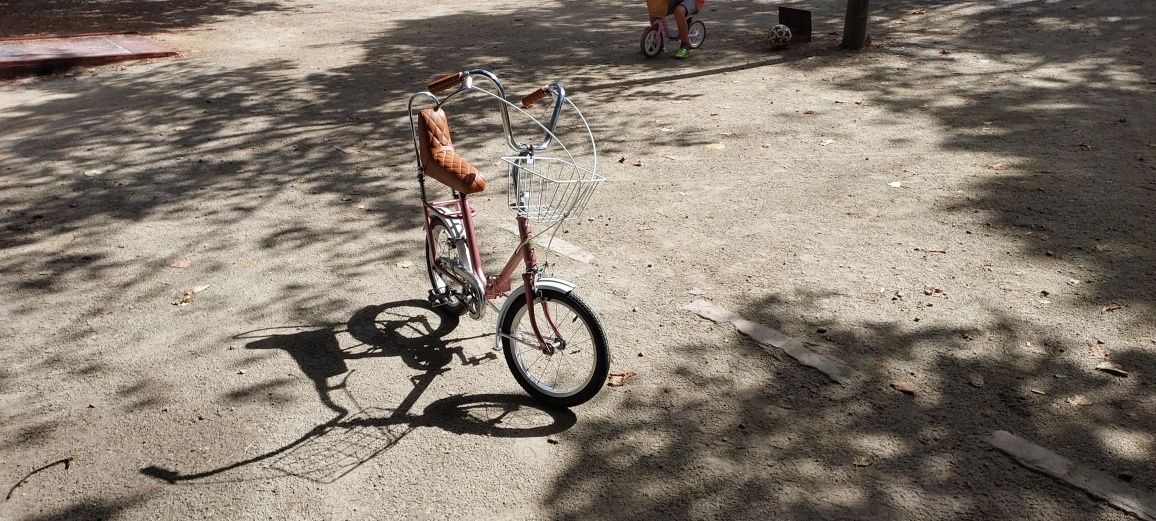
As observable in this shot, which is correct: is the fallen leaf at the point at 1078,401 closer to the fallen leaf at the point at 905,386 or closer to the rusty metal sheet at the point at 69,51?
the fallen leaf at the point at 905,386

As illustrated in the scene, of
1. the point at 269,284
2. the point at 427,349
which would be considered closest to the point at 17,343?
the point at 269,284

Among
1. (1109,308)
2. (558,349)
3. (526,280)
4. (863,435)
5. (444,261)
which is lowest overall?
(863,435)

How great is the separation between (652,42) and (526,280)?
6.90m

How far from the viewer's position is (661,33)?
32.7 ft

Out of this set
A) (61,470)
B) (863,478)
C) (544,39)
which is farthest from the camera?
(544,39)

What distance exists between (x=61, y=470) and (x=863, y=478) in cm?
309

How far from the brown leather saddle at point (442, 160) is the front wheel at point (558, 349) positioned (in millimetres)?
526

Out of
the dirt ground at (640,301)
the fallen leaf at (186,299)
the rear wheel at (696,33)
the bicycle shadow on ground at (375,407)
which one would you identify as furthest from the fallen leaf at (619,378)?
the rear wheel at (696,33)

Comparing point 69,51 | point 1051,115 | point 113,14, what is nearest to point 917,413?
point 1051,115

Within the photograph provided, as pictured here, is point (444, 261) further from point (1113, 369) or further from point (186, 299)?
point (1113, 369)

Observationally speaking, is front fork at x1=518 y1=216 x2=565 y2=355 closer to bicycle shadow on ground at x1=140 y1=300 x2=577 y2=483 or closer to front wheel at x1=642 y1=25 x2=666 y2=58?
bicycle shadow on ground at x1=140 y1=300 x2=577 y2=483

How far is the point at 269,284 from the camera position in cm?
513

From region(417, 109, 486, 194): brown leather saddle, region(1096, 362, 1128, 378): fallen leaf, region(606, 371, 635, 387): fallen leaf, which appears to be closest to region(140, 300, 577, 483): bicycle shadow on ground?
region(606, 371, 635, 387): fallen leaf

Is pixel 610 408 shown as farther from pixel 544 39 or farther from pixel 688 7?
→ pixel 544 39
